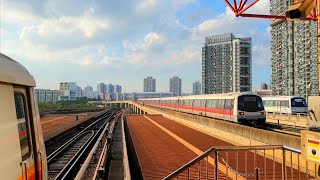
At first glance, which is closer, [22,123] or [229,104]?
[22,123]

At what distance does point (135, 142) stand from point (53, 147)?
26.8ft

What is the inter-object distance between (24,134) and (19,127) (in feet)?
0.78

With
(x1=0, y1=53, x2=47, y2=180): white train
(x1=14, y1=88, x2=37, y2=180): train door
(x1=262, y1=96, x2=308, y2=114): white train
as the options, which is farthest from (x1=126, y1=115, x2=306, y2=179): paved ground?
(x1=262, y1=96, x2=308, y2=114): white train

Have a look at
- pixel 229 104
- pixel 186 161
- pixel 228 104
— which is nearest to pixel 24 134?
pixel 186 161

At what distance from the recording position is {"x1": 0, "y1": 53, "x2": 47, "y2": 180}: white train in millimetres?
4344

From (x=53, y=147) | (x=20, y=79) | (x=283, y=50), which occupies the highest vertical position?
(x=283, y=50)

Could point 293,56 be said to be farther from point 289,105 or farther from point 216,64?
point 216,64

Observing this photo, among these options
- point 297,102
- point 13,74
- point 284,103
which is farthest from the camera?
point 284,103

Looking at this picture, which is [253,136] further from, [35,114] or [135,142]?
[35,114]

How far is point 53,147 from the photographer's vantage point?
26047 millimetres

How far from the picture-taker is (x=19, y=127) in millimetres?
4973

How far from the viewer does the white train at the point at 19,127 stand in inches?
171

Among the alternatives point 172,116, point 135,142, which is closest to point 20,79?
point 135,142

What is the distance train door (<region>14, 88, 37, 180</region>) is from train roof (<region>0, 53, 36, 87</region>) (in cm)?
15
